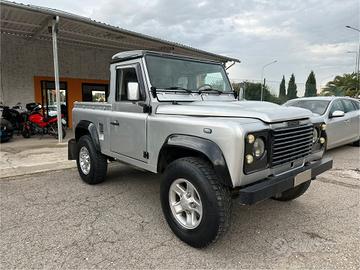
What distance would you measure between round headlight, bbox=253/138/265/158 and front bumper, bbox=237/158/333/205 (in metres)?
0.28

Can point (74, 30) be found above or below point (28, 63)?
above

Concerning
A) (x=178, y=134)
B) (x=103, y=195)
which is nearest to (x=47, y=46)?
(x=103, y=195)

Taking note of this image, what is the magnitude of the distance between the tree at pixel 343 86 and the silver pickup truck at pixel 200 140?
30.7 metres

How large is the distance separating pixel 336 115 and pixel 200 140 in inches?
225

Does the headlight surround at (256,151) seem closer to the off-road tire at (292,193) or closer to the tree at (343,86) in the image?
the off-road tire at (292,193)

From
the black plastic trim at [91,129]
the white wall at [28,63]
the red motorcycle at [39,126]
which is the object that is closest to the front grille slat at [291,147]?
the black plastic trim at [91,129]

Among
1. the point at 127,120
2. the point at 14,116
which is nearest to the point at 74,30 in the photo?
the point at 14,116

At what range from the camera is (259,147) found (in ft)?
9.56

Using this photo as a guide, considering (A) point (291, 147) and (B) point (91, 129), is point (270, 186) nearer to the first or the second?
(A) point (291, 147)

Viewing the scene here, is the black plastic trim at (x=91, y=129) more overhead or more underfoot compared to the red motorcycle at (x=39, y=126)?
more overhead

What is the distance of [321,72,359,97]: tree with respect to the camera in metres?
31.8

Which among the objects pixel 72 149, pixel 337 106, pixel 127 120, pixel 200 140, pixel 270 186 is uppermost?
pixel 337 106

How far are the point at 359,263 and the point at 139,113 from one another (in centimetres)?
294

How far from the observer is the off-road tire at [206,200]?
9.22 ft
